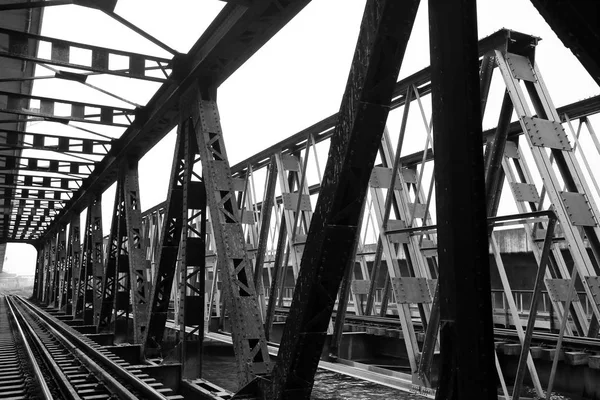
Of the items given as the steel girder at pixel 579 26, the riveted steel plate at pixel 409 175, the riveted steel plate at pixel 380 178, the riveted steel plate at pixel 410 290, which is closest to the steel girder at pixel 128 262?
the riveted steel plate at pixel 380 178

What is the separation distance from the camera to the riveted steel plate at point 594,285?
6566 mm

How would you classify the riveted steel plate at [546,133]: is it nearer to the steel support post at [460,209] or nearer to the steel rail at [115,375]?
the steel support post at [460,209]

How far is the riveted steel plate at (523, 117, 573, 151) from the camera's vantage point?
671 cm

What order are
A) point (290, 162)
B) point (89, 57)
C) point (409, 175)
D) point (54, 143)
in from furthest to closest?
point (409, 175) → point (54, 143) → point (290, 162) → point (89, 57)

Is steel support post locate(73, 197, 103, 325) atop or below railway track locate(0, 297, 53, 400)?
atop

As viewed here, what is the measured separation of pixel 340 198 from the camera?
3.97m

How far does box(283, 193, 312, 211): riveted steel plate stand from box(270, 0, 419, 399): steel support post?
9001mm

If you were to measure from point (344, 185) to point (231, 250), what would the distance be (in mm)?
3598

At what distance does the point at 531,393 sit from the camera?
10055 mm

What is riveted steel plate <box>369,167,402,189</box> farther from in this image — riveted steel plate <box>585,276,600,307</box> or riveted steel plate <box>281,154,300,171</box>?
riveted steel plate <box>585,276,600,307</box>

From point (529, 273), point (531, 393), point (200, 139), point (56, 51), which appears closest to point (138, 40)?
point (56, 51)

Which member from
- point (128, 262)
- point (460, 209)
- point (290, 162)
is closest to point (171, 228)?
point (128, 262)

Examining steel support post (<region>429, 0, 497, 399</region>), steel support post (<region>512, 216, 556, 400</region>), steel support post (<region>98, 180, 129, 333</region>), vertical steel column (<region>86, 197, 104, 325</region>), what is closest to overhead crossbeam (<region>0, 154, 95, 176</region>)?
vertical steel column (<region>86, 197, 104, 325</region>)

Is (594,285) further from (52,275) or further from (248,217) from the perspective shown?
(52,275)
